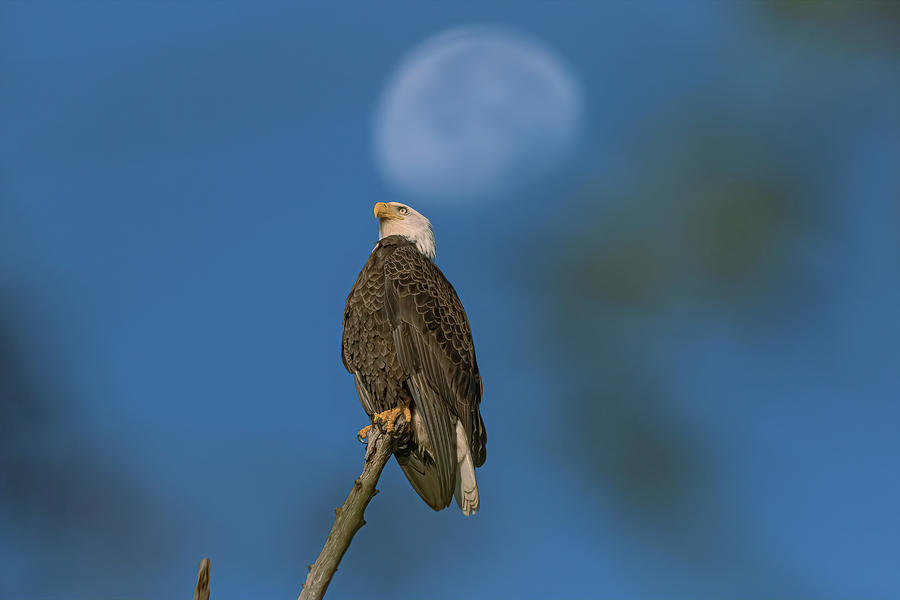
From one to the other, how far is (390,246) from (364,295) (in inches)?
22.2

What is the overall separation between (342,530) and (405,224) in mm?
A: 3057

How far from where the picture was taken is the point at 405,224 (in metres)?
6.30

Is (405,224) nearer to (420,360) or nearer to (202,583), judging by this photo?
(420,360)

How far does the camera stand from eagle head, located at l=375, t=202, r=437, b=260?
6.14 meters

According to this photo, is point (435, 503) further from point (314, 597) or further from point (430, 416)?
point (314, 597)

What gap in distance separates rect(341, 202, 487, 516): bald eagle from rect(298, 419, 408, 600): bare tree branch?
1.89 ft

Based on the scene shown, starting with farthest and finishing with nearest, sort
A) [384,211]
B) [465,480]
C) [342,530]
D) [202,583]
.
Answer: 1. [384,211]
2. [465,480]
3. [342,530]
4. [202,583]

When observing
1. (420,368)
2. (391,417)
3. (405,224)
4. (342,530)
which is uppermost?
(405,224)

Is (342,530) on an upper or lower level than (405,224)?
lower

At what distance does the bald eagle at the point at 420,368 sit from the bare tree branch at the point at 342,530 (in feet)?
1.89

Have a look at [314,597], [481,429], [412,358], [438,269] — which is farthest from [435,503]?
[438,269]

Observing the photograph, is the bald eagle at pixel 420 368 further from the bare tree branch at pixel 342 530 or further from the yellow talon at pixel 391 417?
the bare tree branch at pixel 342 530

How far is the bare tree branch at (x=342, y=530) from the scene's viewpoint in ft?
12.4

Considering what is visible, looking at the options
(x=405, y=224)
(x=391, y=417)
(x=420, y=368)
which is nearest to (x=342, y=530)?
(x=391, y=417)
